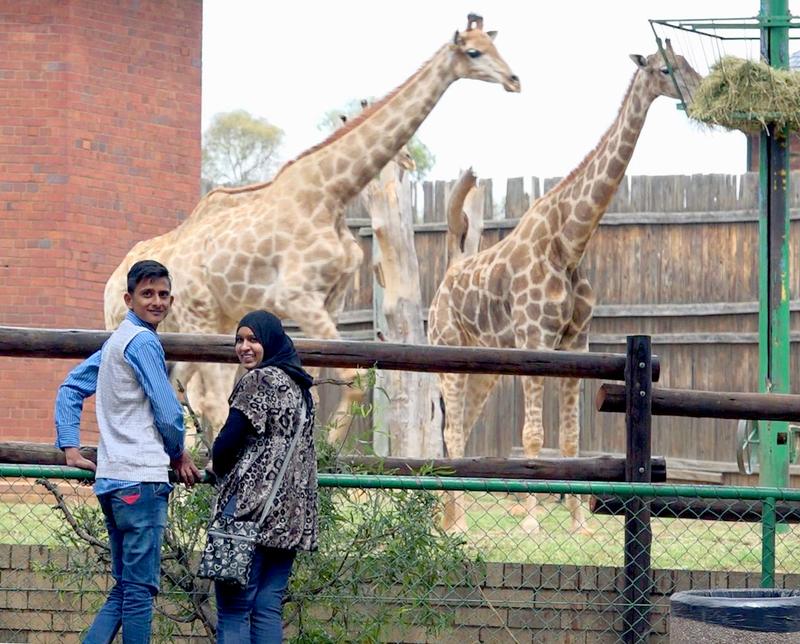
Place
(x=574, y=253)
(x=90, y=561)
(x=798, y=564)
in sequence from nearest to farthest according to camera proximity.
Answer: (x=90, y=561) → (x=798, y=564) → (x=574, y=253)

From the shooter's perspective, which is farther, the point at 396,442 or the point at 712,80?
the point at 396,442

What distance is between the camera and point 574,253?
11.6 metres

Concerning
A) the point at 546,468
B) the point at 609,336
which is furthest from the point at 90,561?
the point at 609,336

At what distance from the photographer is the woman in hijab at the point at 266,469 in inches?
238

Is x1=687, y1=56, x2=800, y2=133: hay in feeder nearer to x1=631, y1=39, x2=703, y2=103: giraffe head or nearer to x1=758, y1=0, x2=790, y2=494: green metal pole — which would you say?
x1=758, y1=0, x2=790, y2=494: green metal pole

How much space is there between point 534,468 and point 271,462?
99.2 inches

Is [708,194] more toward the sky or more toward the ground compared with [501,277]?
more toward the sky

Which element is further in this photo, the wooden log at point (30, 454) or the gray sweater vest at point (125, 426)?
the wooden log at point (30, 454)

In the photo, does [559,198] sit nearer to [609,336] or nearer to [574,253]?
[574,253]

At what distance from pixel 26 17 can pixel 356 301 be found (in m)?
4.77

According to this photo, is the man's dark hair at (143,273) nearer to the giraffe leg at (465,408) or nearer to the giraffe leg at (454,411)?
the giraffe leg at (465,408)

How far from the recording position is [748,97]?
10742mm

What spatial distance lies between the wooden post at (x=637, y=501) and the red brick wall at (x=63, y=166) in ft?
24.5

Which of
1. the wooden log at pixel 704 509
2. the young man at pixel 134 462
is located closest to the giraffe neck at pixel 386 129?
the wooden log at pixel 704 509
